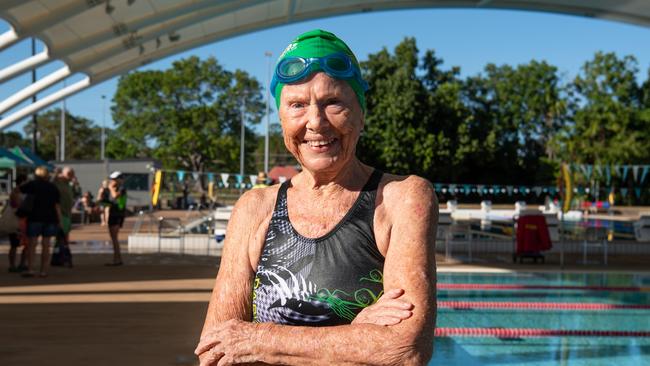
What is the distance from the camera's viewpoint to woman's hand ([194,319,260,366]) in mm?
1520

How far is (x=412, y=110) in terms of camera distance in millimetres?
40562

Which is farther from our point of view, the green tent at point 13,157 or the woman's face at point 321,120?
the green tent at point 13,157

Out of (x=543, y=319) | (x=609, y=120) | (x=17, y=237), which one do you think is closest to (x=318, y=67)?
(x=543, y=319)

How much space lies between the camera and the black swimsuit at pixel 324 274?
60.0 inches

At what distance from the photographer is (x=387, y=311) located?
4.77 feet

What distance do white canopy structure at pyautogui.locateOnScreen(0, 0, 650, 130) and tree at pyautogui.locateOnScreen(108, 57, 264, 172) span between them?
33397 mm

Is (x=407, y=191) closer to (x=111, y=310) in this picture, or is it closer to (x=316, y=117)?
(x=316, y=117)

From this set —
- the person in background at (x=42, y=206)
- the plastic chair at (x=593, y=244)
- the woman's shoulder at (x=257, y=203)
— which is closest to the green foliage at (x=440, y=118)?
the plastic chair at (x=593, y=244)

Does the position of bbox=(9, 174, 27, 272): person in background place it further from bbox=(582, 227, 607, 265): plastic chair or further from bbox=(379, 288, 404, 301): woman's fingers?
bbox=(582, 227, 607, 265): plastic chair

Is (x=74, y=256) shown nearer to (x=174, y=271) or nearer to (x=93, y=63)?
(x=174, y=271)

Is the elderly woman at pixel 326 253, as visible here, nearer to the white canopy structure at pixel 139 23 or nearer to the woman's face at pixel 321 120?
the woman's face at pixel 321 120

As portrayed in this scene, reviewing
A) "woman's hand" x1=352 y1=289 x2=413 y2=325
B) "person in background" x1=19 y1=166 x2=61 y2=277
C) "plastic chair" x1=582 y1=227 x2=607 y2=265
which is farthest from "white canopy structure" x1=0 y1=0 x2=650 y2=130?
"woman's hand" x1=352 y1=289 x2=413 y2=325

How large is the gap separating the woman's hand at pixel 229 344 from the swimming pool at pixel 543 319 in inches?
218

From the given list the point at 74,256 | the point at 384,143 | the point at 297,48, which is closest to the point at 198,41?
the point at 74,256
